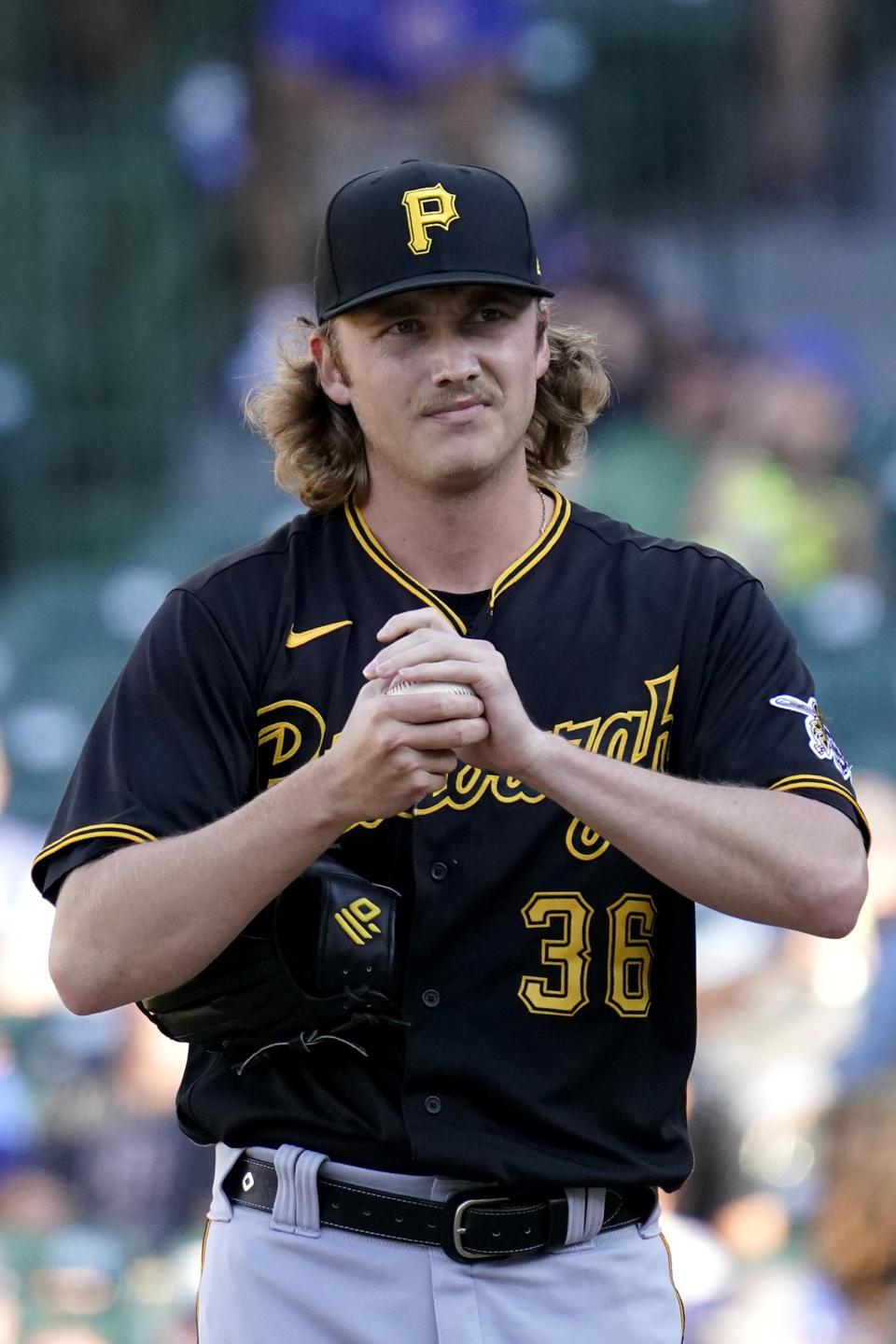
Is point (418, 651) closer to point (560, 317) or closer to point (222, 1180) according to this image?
point (222, 1180)

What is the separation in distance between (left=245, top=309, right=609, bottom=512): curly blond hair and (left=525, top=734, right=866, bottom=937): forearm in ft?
2.03

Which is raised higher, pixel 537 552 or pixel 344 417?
pixel 344 417

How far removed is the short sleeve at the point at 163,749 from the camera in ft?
6.76

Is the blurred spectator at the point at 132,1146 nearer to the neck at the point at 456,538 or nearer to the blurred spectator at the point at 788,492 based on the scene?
the blurred spectator at the point at 788,492

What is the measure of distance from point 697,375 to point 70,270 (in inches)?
90.0

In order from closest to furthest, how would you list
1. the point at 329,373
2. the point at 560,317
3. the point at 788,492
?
the point at 329,373
the point at 560,317
the point at 788,492

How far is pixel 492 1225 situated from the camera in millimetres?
2039

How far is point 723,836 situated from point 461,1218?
21.2 inches

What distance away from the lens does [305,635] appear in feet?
7.16

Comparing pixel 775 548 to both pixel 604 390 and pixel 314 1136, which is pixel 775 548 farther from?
pixel 314 1136

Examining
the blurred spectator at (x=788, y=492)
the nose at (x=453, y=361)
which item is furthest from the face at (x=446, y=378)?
the blurred spectator at (x=788, y=492)

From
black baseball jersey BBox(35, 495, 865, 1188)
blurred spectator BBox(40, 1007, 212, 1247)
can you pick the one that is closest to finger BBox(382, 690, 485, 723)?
black baseball jersey BBox(35, 495, 865, 1188)

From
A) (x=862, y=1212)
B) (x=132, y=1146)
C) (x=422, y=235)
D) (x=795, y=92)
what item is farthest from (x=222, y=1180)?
(x=795, y=92)

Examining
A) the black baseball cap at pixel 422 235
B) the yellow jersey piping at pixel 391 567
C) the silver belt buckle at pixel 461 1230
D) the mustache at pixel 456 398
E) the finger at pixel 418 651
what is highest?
the black baseball cap at pixel 422 235
